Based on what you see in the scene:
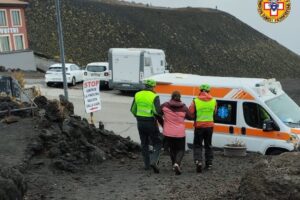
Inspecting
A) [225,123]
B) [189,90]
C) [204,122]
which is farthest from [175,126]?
[189,90]

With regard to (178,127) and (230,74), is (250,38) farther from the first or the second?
(178,127)

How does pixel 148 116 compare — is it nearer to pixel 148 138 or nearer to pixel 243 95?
pixel 148 138

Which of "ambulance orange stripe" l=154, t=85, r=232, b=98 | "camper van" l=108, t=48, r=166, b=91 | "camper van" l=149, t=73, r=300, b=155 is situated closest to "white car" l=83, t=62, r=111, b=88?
"camper van" l=108, t=48, r=166, b=91

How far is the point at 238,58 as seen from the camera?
89688 mm

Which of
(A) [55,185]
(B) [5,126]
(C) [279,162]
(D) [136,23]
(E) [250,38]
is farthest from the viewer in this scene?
(E) [250,38]

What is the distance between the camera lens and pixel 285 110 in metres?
12.3

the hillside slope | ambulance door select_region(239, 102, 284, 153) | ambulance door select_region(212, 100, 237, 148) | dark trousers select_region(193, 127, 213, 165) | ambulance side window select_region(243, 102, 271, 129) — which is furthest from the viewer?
the hillside slope

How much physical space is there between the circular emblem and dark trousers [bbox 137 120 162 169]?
39.1ft

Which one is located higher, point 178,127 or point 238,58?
point 178,127

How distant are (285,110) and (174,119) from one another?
3.80m

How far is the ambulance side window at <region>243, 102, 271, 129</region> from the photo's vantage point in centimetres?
1187

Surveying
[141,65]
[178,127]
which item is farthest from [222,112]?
[141,65]

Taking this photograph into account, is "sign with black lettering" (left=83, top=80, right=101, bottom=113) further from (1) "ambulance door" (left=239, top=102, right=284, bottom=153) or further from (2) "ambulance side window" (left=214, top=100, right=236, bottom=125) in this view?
(1) "ambulance door" (left=239, top=102, right=284, bottom=153)

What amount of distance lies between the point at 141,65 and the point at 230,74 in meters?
50.7
